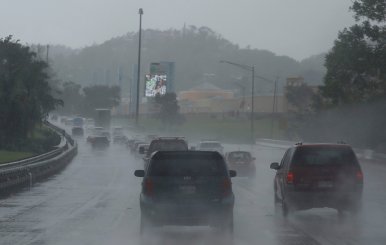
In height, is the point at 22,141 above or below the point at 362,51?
below

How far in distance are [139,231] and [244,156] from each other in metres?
26.8

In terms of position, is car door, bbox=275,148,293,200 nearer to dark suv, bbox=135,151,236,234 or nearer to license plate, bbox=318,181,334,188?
license plate, bbox=318,181,334,188

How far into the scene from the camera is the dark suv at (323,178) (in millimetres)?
21531

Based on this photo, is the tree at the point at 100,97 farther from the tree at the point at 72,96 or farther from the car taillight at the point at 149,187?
the car taillight at the point at 149,187

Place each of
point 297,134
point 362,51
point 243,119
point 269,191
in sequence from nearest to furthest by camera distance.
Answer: point 269,191
point 362,51
point 297,134
point 243,119

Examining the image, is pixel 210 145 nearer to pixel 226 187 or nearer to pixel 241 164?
pixel 241 164

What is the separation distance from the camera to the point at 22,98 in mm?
65250

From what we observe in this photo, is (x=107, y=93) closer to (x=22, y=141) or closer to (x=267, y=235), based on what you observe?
(x=22, y=141)

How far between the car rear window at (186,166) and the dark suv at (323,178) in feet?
15.4

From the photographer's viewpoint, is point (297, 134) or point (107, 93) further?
point (107, 93)

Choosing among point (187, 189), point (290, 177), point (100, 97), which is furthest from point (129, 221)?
point (100, 97)

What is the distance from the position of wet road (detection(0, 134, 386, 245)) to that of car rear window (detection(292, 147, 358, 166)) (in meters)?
1.46

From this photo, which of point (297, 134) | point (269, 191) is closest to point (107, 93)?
point (297, 134)

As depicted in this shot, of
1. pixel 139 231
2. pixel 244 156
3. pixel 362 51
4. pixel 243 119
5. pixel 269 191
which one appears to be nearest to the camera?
pixel 139 231
